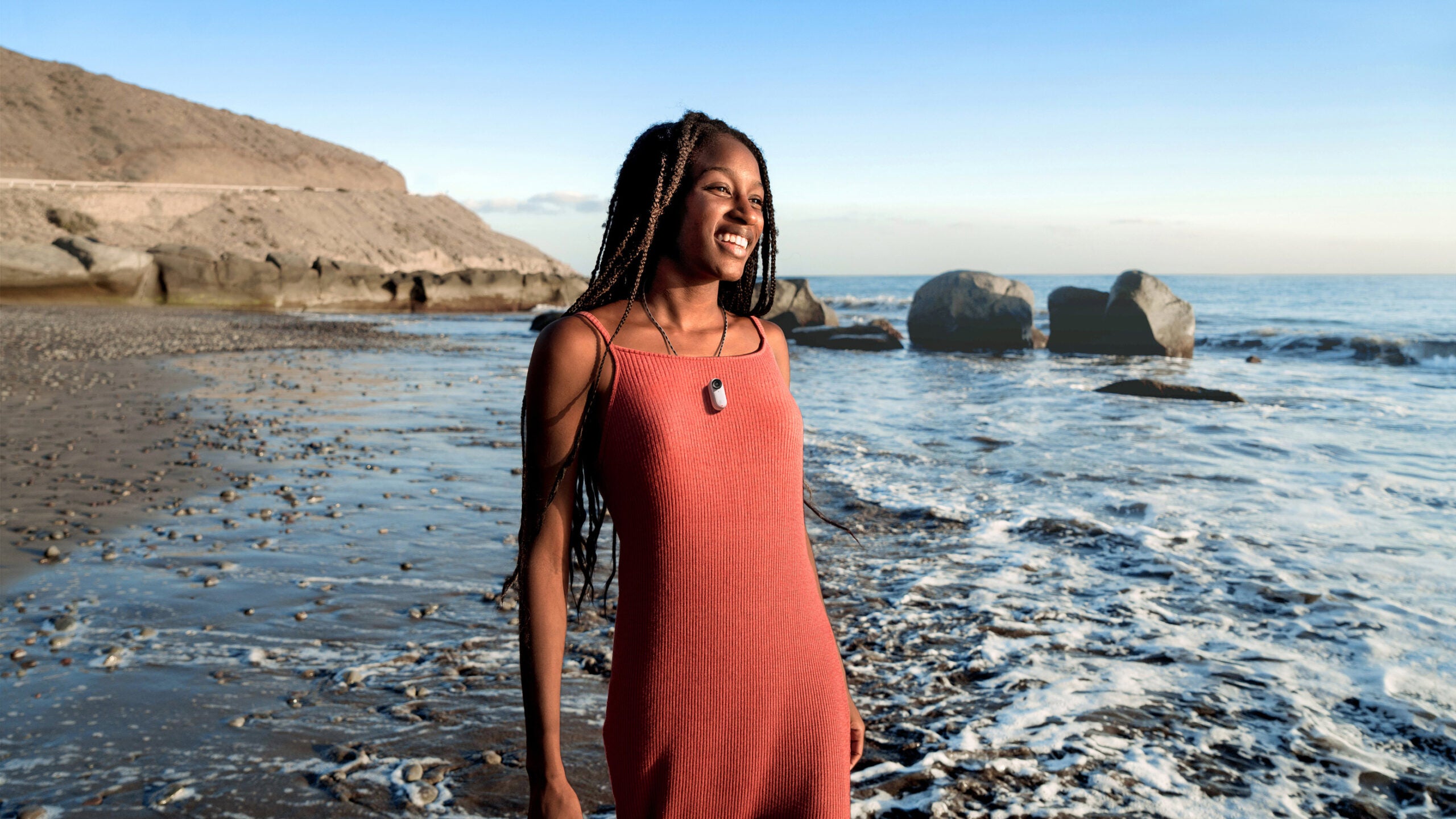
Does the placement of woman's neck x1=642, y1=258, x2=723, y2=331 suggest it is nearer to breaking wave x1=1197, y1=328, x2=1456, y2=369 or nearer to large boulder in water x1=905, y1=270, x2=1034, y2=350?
large boulder in water x1=905, y1=270, x2=1034, y2=350

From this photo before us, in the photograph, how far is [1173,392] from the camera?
14.7m

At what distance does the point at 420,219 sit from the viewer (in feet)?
259

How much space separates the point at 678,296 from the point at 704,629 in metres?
0.64

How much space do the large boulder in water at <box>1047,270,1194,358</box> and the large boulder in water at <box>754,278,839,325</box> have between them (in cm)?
709

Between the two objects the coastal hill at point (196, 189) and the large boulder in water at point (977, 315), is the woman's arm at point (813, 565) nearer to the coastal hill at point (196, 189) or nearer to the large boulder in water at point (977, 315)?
the large boulder in water at point (977, 315)

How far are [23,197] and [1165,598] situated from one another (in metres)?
59.1

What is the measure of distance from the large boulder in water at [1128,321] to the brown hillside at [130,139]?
6809 centimetres

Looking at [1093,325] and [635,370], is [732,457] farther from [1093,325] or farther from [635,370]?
[1093,325]

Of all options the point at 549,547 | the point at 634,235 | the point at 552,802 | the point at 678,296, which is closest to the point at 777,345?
the point at 678,296

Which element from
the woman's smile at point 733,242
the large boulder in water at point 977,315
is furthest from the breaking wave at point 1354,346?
the woman's smile at point 733,242

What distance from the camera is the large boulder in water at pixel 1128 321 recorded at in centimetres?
2212

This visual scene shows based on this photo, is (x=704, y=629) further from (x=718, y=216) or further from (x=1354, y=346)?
(x=1354, y=346)

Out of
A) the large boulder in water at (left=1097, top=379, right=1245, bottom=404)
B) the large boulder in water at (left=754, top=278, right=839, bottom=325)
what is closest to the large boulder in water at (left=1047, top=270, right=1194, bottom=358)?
the large boulder in water at (left=754, top=278, right=839, bottom=325)

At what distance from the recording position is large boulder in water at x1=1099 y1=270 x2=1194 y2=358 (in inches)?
869
